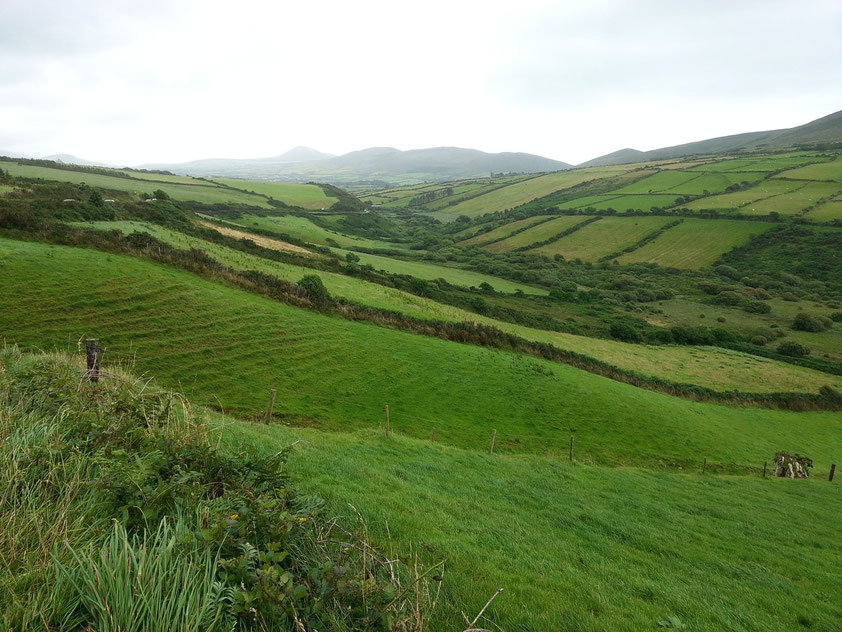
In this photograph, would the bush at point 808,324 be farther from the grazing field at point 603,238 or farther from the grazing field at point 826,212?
the grazing field at point 826,212

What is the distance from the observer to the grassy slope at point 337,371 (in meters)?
21.2

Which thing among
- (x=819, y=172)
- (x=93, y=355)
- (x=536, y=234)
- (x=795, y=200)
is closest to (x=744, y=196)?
(x=795, y=200)

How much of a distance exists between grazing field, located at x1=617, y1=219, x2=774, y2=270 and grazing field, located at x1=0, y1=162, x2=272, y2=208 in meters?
102

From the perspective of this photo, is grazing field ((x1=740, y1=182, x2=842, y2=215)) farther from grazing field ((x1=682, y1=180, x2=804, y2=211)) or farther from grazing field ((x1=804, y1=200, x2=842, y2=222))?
grazing field ((x1=804, y1=200, x2=842, y2=222))

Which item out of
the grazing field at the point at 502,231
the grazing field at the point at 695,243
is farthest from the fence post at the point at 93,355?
the grazing field at the point at 502,231

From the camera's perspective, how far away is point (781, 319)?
241 feet

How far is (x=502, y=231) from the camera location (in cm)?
13138

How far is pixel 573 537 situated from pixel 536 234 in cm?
12209

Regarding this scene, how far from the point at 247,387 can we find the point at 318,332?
8639 mm

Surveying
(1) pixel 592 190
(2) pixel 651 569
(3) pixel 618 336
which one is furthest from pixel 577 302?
(1) pixel 592 190

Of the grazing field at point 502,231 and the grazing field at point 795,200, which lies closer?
the grazing field at point 795,200

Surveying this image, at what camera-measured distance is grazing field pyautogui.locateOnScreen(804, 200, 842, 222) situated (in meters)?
103

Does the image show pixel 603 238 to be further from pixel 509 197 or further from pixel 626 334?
pixel 509 197

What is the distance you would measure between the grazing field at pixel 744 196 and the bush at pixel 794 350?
74074 mm
